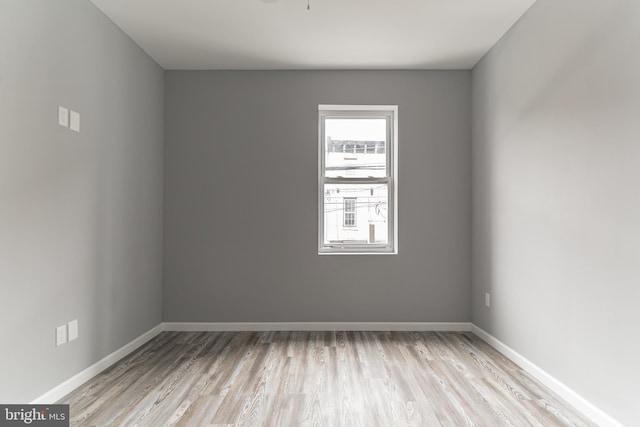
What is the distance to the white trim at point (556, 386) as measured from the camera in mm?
2473

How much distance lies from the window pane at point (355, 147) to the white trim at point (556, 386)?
2.06m

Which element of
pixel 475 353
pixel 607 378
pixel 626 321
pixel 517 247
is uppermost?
pixel 517 247

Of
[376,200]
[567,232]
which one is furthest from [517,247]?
[376,200]

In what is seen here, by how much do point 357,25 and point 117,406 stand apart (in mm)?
3239

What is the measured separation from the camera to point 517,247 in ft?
11.9

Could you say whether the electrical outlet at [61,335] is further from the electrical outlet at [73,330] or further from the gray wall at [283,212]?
the gray wall at [283,212]

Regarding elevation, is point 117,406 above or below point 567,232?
below

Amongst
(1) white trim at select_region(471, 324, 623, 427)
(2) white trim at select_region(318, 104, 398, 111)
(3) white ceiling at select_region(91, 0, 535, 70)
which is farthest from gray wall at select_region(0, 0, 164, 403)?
(1) white trim at select_region(471, 324, 623, 427)

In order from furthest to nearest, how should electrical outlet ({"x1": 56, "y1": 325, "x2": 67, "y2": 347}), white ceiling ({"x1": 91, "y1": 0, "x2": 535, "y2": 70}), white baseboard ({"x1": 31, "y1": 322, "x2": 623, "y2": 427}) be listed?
white ceiling ({"x1": 91, "y1": 0, "x2": 535, "y2": 70}) < electrical outlet ({"x1": 56, "y1": 325, "x2": 67, "y2": 347}) < white baseboard ({"x1": 31, "y1": 322, "x2": 623, "y2": 427})

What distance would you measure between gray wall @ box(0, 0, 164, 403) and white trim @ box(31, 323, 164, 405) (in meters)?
0.05

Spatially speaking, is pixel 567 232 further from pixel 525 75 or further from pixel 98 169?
pixel 98 169

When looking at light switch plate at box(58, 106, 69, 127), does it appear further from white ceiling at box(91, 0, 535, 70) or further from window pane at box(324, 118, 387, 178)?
window pane at box(324, 118, 387, 178)

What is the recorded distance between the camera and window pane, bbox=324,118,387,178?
193 inches

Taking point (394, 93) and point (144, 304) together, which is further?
point (394, 93)
